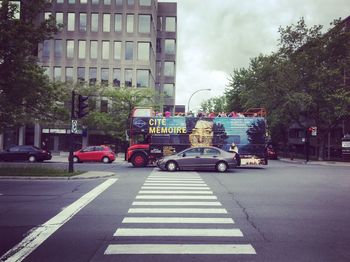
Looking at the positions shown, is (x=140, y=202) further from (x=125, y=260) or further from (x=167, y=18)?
(x=167, y=18)

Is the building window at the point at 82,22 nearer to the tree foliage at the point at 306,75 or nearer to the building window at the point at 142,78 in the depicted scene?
the building window at the point at 142,78

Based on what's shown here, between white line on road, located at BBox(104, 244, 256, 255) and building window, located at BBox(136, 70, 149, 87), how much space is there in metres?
53.4

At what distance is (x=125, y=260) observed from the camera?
6117mm

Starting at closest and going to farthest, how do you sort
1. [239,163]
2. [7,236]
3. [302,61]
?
[7,236], [239,163], [302,61]

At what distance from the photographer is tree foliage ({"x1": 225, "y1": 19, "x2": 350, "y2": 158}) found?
4191 cm

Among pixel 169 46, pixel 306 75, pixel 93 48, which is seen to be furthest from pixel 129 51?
pixel 306 75

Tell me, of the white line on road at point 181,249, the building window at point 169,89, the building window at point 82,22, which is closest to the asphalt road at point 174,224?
the white line on road at point 181,249

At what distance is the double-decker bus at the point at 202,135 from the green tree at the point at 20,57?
7200 millimetres

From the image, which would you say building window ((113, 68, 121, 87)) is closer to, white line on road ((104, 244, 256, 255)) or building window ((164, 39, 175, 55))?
building window ((164, 39, 175, 55))

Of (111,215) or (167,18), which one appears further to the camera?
(167,18)

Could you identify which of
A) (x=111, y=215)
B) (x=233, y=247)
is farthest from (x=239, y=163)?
(x=233, y=247)

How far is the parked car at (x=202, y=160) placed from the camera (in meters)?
23.8

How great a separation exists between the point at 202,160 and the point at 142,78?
37.6 m

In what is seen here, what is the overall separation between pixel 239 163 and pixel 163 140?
4943mm
